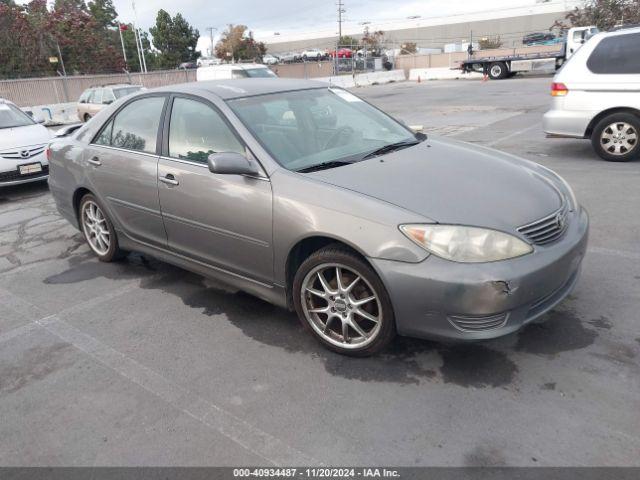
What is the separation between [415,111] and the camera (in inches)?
667

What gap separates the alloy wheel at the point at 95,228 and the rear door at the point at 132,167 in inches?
12.7

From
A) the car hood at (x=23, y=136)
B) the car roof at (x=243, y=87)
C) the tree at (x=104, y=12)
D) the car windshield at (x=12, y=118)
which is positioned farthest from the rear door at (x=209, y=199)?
the tree at (x=104, y=12)

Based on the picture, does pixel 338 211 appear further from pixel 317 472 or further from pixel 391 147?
pixel 317 472

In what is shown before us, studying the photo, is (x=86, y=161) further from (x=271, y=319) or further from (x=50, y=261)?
(x=271, y=319)

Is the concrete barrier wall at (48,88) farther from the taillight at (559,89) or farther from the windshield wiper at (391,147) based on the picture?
the windshield wiper at (391,147)

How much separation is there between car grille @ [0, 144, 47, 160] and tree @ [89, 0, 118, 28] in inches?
2800

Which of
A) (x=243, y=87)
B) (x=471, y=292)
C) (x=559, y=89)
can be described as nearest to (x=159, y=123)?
(x=243, y=87)

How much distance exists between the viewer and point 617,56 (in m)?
7.30

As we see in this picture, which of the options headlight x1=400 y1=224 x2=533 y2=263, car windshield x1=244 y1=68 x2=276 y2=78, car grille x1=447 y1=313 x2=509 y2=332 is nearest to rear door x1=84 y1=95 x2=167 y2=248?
headlight x1=400 y1=224 x2=533 y2=263

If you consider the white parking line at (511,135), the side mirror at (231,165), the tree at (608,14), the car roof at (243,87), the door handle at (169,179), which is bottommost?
the white parking line at (511,135)

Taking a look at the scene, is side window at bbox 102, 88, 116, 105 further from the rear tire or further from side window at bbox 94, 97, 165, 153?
the rear tire

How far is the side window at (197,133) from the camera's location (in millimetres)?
3609

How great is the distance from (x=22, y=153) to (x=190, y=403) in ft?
22.8

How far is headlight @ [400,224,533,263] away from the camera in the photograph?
2.73 m
